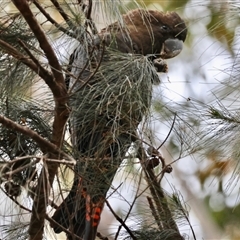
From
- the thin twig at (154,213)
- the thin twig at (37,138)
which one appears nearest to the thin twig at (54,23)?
the thin twig at (37,138)

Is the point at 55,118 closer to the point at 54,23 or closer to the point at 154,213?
the point at 54,23

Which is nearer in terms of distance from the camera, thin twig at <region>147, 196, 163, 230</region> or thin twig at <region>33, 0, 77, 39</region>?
thin twig at <region>33, 0, 77, 39</region>

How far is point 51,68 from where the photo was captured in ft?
4.30

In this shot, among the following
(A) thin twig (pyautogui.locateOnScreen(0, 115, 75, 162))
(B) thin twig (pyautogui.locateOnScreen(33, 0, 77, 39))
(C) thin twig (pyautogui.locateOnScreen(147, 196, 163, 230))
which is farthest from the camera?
(C) thin twig (pyautogui.locateOnScreen(147, 196, 163, 230))

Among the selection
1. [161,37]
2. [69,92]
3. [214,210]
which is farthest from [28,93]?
[214,210]

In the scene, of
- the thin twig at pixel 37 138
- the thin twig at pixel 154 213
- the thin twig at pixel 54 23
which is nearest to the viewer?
the thin twig at pixel 37 138

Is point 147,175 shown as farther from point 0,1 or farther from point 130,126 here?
point 0,1

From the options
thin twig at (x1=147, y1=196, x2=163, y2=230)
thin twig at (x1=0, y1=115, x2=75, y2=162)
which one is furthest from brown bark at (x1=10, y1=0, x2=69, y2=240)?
thin twig at (x1=147, y1=196, x2=163, y2=230)

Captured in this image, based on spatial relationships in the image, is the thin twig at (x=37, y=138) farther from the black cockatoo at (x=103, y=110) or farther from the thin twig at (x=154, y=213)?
the thin twig at (x=154, y=213)

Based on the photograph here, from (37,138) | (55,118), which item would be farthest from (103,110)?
(37,138)

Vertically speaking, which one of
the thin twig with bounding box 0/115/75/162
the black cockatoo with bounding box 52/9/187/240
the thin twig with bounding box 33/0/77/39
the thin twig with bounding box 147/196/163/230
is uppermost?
the thin twig with bounding box 33/0/77/39

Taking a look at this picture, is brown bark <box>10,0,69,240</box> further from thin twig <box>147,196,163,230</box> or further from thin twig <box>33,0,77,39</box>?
thin twig <box>147,196,163,230</box>

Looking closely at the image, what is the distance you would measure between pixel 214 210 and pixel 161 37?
1396 millimetres

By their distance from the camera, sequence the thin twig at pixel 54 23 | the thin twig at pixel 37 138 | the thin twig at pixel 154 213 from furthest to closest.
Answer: the thin twig at pixel 154 213, the thin twig at pixel 54 23, the thin twig at pixel 37 138
